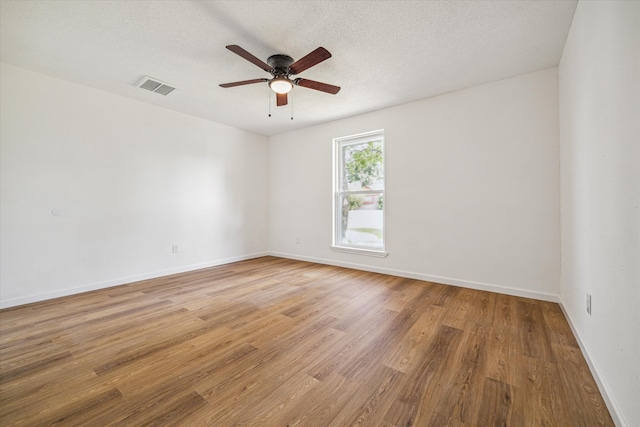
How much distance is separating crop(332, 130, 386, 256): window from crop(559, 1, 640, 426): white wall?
2.27 metres

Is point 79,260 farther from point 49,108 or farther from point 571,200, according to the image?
point 571,200

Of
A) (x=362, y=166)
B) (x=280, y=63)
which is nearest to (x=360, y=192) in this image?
(x=362, y=166)

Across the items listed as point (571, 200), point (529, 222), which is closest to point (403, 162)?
point (529, 222)

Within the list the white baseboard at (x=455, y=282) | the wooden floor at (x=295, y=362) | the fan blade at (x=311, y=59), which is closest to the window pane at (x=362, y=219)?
the white baseboard at (x=455, y=282)

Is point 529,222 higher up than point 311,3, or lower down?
lower down

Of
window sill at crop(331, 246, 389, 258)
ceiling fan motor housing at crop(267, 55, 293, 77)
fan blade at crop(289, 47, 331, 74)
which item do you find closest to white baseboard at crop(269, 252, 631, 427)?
window sill at crop(331, 246, 389, 258)

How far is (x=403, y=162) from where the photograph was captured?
3.73 m

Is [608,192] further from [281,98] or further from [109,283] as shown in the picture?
[109,283]

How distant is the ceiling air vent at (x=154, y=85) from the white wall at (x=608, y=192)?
→ 12.9 feet

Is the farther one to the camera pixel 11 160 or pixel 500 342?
pixel 11 160

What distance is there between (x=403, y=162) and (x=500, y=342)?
254cm

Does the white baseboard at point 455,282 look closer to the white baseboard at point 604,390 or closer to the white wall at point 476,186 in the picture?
the white wall at point 476,186

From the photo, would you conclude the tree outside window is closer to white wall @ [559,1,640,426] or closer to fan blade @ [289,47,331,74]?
fan blade @ [289,47,331,74]

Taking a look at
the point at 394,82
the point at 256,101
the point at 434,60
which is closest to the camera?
the point at 434,60
